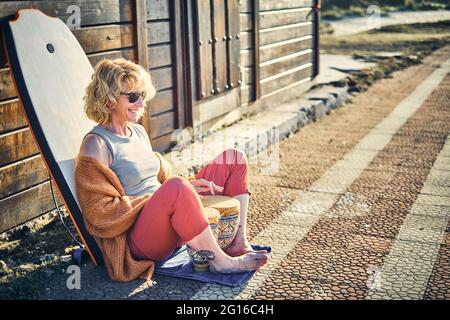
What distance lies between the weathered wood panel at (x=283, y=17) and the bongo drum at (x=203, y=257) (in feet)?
17.0

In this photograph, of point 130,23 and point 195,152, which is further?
point 195,152

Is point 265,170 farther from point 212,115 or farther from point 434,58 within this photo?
point 434,58

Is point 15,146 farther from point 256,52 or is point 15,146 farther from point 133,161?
point 256,52

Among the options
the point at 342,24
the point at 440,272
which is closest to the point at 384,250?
the point at 440,272

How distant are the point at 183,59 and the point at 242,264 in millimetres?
3358

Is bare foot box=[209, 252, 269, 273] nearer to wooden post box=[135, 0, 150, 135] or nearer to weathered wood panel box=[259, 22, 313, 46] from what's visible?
wooden post box=[135, 0, 150, 135]

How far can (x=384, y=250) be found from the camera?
4102 mm

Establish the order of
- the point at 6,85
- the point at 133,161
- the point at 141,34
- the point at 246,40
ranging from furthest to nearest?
1. the point at 246,40
2. the point at 141,34
3. the point at 6,85
4. the point at 133,161

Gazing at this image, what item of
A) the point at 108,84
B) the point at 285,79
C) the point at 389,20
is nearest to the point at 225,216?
the point at 108,84

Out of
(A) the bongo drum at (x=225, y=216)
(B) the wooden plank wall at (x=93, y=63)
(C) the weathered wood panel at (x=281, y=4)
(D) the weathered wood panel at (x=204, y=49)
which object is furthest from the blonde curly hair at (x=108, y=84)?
(C) the weathered wood panel at (x=281, y=4)

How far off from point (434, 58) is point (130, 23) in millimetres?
10844

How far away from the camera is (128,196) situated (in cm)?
363

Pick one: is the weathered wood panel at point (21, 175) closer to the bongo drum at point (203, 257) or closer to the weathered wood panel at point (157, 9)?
the bongo drum at point (203, 257)

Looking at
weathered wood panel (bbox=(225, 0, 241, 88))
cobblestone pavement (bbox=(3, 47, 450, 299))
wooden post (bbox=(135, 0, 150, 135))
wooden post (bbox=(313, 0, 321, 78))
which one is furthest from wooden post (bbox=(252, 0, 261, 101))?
wooden post (bbox=(135, 0, 150, 135))
